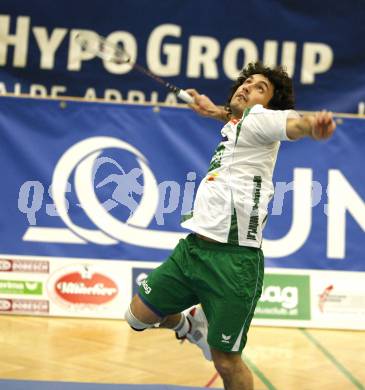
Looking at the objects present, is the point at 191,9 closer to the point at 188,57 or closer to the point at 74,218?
the point at 188,57

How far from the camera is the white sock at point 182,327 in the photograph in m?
4.55

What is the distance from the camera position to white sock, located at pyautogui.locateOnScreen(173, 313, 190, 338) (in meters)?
4.55

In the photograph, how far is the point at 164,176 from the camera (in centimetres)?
650

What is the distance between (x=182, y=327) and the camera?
4.57 m

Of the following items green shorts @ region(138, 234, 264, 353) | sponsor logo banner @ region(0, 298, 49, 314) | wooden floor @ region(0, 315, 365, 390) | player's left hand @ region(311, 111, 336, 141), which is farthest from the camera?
sponsor logo banner @ region(0, 298, 49, 314)

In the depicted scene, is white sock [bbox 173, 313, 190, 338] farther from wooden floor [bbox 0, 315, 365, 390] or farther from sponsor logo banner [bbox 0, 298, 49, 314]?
sponsor logo banner [bbox 0, 298, 49, 314]

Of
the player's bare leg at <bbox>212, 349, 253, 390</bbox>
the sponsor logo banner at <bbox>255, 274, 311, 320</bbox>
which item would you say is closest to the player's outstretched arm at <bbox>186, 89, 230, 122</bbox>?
the player's bare leg at <bbox>212, 349, 253, 390</bbox>

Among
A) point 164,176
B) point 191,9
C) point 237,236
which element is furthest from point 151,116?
point 237,236

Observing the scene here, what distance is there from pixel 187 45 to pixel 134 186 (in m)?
1.71

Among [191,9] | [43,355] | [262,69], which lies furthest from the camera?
[191,9]

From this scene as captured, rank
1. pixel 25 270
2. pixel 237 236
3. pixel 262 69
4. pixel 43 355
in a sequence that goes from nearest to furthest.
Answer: pixel 237 236
pixel 262 69
pixel 43 355
pixel 25 270

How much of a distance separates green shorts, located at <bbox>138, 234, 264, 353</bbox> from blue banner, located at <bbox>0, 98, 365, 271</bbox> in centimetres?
230

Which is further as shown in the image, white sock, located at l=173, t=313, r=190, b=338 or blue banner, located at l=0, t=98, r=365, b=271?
blue banner, located at l=0, t=98, r=365, b=271

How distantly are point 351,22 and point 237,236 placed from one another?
4.24 m
